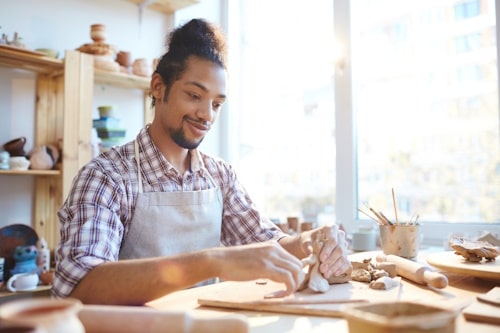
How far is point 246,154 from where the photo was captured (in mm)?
3301

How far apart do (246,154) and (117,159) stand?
1.84m

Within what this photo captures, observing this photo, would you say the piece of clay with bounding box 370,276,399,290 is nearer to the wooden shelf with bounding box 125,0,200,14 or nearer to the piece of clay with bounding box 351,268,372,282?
the piece of clay with bounding box 351,268,372,282

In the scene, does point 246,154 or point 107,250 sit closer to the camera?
point 107,250

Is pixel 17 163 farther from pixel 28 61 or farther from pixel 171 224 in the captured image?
pixel 171 224

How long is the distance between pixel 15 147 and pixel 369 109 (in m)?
1.94

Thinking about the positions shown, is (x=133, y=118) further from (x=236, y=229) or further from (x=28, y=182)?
(x=236, y=229)

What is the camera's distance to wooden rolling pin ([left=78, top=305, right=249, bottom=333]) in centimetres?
65

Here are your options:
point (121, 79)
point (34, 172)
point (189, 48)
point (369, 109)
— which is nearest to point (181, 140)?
point (189, 48)

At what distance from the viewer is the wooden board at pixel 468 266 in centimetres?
114

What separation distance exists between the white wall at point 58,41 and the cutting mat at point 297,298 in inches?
55.1

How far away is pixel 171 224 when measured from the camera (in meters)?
1.52

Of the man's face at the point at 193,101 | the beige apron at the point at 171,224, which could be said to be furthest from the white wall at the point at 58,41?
the beige apron at the point at 171,224

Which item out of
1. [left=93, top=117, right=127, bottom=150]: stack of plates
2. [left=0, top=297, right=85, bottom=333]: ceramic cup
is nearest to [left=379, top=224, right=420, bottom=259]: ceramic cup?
[left=0, top=297, right=85, bottom=333]: ceramic cup

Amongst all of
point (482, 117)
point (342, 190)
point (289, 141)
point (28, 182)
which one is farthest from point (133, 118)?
point (482, 117)
